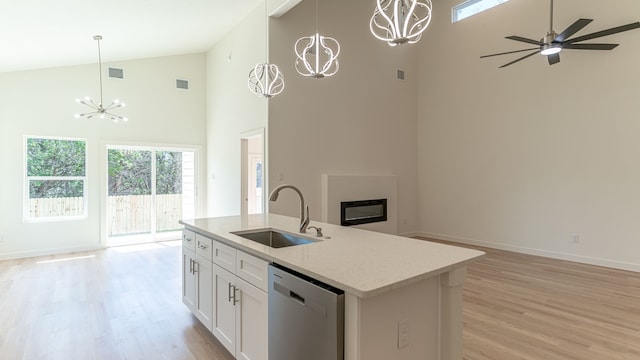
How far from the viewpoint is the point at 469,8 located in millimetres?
6285

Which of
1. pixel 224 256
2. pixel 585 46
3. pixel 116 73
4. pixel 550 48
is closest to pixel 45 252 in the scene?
pixel 116 73

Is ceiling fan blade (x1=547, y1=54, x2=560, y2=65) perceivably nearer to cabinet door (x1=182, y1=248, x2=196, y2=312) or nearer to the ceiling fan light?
the ceiling fan light

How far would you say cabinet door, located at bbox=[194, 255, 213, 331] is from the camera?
2.57 m

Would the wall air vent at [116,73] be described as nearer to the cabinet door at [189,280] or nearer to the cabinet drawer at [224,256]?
the cabinet door at [189,280]

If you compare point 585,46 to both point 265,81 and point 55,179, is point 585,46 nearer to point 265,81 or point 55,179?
point 265,81

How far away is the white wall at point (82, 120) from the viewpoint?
5336 mm

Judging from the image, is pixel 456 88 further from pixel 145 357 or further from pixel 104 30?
pixel 145 357

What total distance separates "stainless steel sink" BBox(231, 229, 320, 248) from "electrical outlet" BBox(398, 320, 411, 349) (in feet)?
3.46

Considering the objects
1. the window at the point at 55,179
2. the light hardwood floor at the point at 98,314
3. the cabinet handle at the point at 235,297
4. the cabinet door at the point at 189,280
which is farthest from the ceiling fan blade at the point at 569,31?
the window at the point at 55,179

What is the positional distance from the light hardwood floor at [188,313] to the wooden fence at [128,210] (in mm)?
1125

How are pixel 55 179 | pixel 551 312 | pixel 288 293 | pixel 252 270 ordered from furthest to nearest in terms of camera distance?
pixel 55 179 → pixel 551 312 → pixel 252 270 → pixel 288 293

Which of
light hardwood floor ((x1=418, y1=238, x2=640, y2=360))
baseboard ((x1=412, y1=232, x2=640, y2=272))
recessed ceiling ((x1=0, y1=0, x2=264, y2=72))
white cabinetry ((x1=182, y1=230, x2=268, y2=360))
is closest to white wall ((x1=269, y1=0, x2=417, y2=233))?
baseboard ((x1=412, y1=232, x2=640, y2=272))

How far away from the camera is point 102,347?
8.45ft

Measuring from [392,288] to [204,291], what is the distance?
1852 mm
